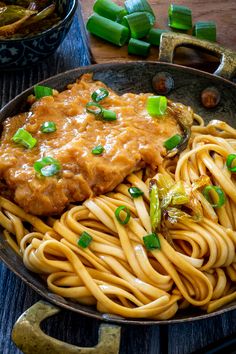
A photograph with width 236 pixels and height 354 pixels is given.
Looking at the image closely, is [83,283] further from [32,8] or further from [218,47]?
[32,8]

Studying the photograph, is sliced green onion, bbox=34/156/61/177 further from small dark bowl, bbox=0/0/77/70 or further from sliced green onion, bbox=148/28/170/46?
sliced green onion, bbox=148/28/170/46

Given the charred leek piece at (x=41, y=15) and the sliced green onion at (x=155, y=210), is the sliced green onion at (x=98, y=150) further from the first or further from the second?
the charred leek piece at (x=41, y=15)

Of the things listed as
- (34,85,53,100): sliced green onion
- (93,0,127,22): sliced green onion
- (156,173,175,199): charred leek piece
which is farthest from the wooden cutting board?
(156,173,175,199): charred leek piece

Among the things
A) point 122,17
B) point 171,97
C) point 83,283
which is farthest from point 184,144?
point 122,17

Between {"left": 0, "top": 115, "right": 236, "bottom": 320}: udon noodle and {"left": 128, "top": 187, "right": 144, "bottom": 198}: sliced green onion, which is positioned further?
{"left": 128, "top": 187, "right": 144, "bottom": 198}: sliced green onion

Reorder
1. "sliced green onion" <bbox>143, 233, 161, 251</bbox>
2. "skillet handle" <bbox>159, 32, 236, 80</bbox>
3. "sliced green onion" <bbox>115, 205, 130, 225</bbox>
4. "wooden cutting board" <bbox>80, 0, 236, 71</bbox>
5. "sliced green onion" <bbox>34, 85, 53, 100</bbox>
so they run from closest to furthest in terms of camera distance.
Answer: "sliced green onion" <bbox>143, 233, 161, 251</bbox> < "sliced green onion" <bbox>115, 205, 130, 225</bbox> < "sliced green onion" <bbox>34, 85, 53, 100</bbox> < "skillet handle" <bbox>159, 32, 236, 80</bbox> < "wooden cutting board" <bbox>80, 0, 236, 71</bbox>

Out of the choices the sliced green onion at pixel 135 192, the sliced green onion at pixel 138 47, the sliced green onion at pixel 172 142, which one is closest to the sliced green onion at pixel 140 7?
the sliced green onion at pixel 138 47
